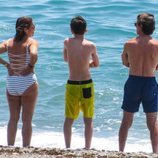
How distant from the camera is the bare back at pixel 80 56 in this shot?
7140 mm

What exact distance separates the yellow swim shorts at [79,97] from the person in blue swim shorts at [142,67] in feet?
1.41

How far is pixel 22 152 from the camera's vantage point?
6734 mm

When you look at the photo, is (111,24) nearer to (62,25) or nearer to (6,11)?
(62,25)

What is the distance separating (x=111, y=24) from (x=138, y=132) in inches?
328

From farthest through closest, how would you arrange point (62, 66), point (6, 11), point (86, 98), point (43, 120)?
1. point (6, 11)
2. point (62, 66)
3. point (43, 120)
4. point (86, 98)

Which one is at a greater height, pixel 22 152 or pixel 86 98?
pixel 86 98

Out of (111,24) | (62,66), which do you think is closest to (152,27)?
(62,66)

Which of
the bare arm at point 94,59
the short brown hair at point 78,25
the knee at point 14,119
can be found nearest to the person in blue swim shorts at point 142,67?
the bare arm at point 94,59

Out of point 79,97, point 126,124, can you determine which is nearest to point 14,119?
point 79,97

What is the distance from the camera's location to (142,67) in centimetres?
690

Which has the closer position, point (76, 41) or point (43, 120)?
point (76, 41)

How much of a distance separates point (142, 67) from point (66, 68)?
6.57 meters

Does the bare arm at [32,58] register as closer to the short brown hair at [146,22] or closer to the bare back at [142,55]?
the bare back at [142,55]

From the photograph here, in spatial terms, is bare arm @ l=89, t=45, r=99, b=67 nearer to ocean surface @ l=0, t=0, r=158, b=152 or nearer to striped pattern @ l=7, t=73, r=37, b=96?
striped pattern @ l=7, t=73, r=37, b=96
